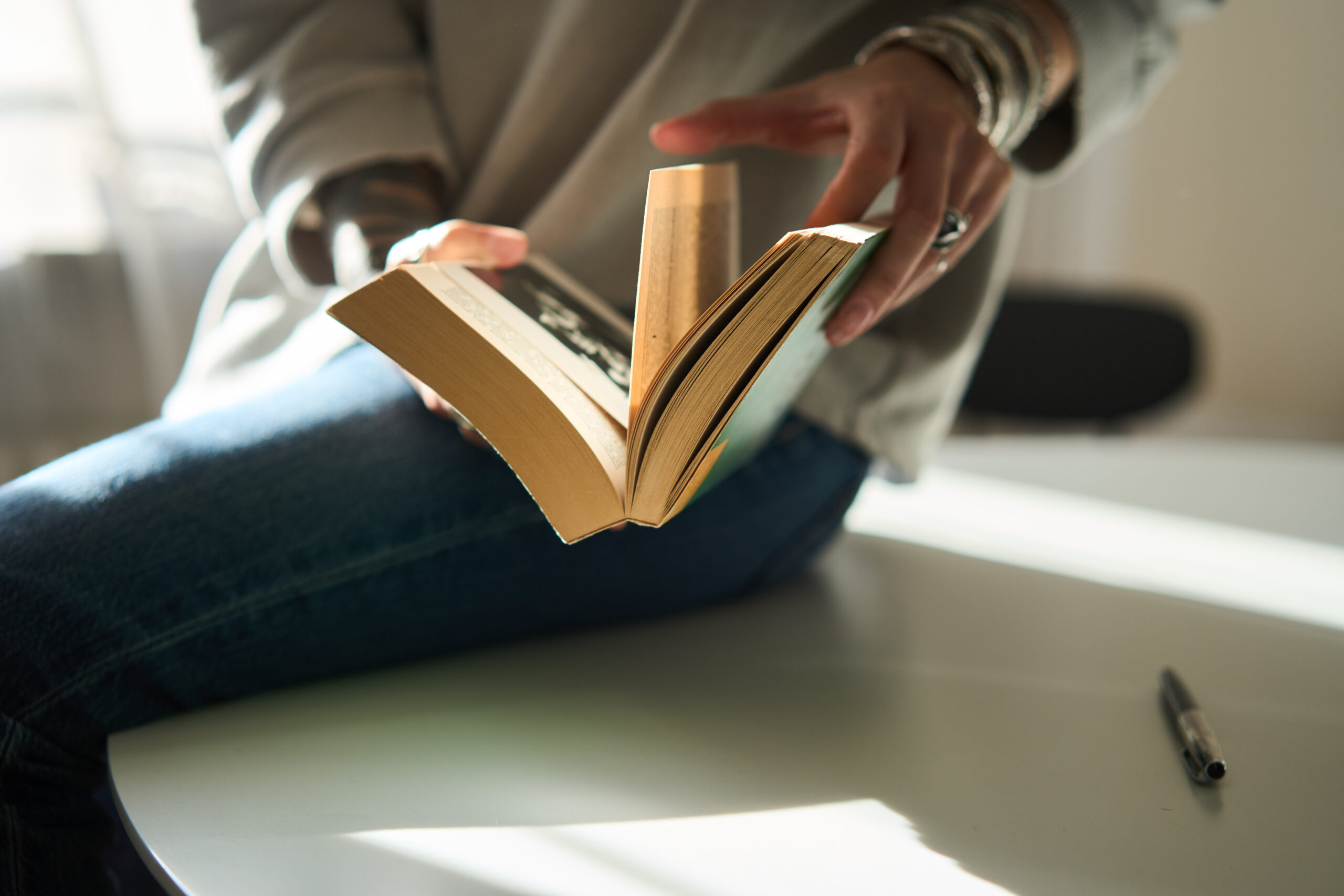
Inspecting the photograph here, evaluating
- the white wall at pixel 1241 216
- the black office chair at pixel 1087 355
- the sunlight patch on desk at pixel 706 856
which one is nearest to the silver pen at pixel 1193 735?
the sunlight patch on desk at pixel 706 856

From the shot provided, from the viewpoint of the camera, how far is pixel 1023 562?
0.80 m

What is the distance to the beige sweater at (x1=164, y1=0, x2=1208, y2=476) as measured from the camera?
24.4 inches

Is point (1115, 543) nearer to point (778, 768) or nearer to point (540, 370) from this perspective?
point (778, 768)

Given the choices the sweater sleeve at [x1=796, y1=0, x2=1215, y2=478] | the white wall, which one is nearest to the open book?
the sweater sleeve at [x1=796, y1=0, x2=1215, y2=478]

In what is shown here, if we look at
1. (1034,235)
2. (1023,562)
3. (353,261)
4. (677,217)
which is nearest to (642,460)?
(677,217)

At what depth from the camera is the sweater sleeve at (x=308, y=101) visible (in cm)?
68

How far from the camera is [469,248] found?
0.47 m

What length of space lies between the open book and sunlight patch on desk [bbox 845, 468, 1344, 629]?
48 cm

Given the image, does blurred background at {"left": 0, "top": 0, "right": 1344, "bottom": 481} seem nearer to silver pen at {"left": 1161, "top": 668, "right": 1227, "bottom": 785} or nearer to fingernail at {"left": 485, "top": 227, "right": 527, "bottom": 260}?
fingernail at {"left": 485, "top": 227, "right": 527, "bottom": 260}

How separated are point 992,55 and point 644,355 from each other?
0.31 m

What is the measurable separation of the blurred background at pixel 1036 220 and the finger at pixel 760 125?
48 cm

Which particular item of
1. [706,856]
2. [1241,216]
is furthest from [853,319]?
[1241,216]

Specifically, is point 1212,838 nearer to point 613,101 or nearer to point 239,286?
point 613,101

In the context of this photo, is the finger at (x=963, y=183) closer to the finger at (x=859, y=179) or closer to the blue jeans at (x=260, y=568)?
the finger at (x=859, y=179)
